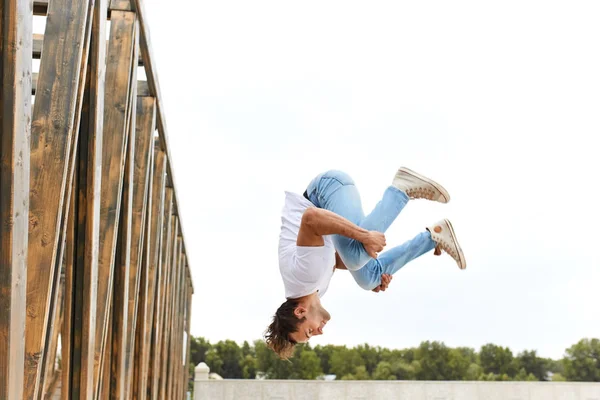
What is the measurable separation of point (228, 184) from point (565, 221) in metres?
19.1

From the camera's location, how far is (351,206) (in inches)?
190

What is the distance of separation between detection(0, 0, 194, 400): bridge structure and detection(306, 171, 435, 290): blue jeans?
1301mm

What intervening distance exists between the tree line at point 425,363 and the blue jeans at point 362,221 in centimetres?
4136

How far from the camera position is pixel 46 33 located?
3.64 m

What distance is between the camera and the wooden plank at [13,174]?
2713 mm

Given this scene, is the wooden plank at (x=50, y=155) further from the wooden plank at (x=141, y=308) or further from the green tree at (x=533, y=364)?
the green tree at (x=533, y=364)

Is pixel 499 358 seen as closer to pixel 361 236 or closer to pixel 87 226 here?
pixel 361 236

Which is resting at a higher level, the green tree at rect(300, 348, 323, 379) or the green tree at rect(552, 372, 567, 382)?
the green tree at rect(300, 348, 323, 379)

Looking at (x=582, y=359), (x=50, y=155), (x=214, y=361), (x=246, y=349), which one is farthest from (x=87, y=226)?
(x=246, y=349)

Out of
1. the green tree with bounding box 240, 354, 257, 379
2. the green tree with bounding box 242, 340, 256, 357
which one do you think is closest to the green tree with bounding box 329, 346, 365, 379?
the green tree with bounding box 240, 354, 257, 379

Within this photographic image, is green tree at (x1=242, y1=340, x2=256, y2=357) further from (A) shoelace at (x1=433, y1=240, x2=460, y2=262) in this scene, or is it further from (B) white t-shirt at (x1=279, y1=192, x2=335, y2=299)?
(A) shoelace at (x1=433, y1=240, x2=460, y2=262)

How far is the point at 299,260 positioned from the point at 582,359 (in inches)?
1731

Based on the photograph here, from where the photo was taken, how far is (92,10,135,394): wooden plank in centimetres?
473

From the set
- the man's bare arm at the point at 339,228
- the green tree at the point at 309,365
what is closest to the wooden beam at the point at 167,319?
the man's bare arm at the point at 339,228
